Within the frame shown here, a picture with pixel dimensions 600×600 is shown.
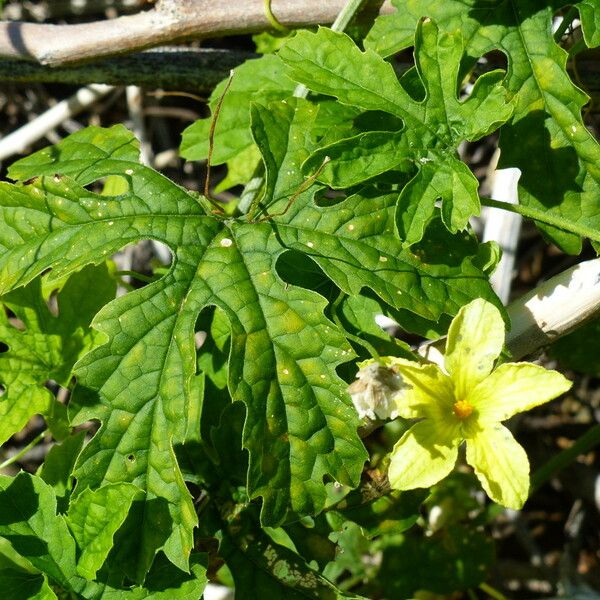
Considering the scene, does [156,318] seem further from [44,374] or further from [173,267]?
[44,374]

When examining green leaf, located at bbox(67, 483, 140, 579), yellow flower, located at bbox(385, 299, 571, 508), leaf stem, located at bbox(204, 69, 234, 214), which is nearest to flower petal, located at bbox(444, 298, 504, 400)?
yellow flower, located at bbox(385, 299, 571, 508)

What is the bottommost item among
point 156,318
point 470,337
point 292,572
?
point 292,572

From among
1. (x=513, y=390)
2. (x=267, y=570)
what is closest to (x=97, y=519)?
(x=267, y=570)

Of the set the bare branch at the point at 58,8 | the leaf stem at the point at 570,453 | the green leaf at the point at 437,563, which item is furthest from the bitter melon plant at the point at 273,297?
the bare branch at the point at 58,8

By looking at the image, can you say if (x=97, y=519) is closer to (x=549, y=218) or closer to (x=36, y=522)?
(x=36, y=522)

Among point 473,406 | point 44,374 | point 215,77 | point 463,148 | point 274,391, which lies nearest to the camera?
point 274,391

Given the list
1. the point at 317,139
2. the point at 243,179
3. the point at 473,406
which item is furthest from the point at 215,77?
the point at 473,406

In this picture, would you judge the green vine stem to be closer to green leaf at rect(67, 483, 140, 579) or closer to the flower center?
the flower center
